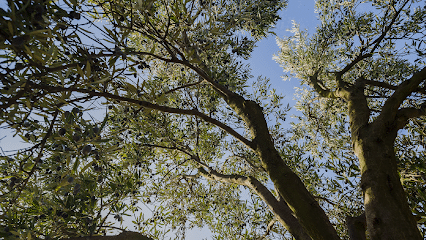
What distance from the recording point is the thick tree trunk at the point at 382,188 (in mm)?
2463

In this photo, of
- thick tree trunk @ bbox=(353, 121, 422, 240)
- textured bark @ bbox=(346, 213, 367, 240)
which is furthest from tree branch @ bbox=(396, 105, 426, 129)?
textured bark @ bbox=(346, 213, 367, 240)

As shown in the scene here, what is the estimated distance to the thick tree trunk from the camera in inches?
97.0

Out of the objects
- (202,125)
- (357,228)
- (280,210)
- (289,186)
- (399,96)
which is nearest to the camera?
(289,186)

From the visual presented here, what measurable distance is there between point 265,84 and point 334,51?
2.07 metres

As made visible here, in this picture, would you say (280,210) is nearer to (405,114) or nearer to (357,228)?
(357,228)

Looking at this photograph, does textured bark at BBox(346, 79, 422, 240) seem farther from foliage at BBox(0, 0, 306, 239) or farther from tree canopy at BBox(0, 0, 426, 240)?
foliage at BBox(0, 0, 306, 239)

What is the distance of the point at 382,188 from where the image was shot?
269 cm

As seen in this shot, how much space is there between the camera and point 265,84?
7.30 meters

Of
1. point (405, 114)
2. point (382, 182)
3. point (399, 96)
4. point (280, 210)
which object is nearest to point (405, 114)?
point (405, 114)

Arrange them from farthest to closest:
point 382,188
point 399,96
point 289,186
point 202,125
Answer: point 202,125
point 399,96
point 289,186
point 382,188

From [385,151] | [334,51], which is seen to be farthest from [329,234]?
[334,51]

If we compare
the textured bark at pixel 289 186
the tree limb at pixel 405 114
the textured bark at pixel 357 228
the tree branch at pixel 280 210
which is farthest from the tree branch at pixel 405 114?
the tree branch at pixel 280 210

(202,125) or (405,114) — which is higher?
(202,125)

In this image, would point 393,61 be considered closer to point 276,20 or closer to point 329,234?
point 276,20
